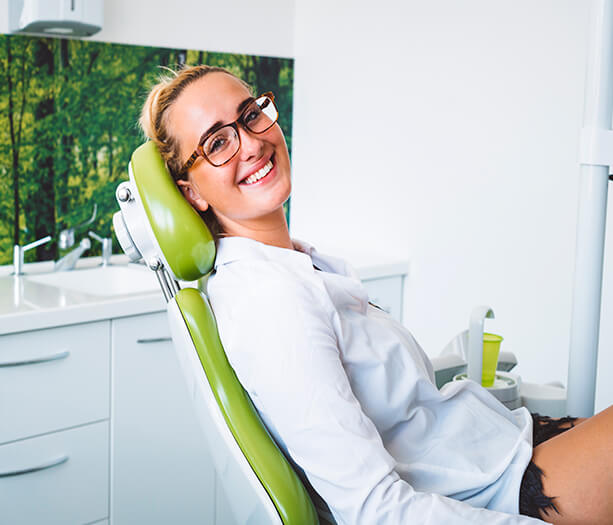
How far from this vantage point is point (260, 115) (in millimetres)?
1317

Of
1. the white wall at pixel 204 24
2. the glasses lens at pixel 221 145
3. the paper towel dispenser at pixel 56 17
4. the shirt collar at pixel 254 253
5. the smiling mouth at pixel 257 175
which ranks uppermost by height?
the white wall at pixel 204 24

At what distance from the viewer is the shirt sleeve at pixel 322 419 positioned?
3.14 ft

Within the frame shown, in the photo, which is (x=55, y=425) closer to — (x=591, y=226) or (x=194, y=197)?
(x=194, y=197)

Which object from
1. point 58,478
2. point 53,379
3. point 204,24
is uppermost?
point 204,24

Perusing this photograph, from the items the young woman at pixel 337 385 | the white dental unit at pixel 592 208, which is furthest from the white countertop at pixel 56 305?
the white dental unit at pixel 592 208

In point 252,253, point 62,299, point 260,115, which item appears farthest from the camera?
point 62,299

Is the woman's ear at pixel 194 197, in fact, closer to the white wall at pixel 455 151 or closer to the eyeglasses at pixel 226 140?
the eyeglasses at pixel 226 140

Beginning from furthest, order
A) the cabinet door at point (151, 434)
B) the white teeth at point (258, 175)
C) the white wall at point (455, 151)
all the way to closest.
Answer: the white wall at point (455, 151) < the cabinet door at point (151, 434) < the white teeth at point (258, 175)

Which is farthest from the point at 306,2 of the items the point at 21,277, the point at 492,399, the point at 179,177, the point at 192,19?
the point at 492,399

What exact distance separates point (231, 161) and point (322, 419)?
0.51 meters

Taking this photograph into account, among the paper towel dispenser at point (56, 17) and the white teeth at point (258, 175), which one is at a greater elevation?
the paper towel dispenser at point (56, 17)

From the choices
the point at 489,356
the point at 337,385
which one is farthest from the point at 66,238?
the point at 337,385

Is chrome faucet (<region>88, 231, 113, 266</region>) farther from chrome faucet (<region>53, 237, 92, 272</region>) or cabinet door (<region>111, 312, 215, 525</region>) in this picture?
cabinet door (<region>111, 312, 215, 525</region>)

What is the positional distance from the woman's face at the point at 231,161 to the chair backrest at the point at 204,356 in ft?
0.24
